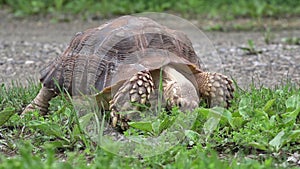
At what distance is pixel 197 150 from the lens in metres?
3.22

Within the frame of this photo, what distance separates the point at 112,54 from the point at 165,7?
5.87m

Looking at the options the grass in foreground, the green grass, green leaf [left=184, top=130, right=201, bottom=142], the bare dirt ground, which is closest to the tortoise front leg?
the grass in foreground

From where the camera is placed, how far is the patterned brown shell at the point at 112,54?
3889 mm

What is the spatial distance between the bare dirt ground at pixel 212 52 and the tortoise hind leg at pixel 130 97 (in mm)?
1452

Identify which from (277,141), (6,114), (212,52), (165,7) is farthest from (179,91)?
(165,7)

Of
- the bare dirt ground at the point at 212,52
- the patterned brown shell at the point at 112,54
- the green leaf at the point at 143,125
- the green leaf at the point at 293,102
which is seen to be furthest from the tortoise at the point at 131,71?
the bare dirt ground at the point at 212,52

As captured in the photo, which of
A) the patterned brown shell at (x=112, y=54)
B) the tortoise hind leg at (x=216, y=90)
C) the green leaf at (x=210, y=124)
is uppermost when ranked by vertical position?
the patterned brown shell at (x=112, y=54)

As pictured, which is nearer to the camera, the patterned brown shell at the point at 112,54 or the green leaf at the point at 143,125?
the green leaf at the point at 143,125

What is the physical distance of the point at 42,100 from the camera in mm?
4227

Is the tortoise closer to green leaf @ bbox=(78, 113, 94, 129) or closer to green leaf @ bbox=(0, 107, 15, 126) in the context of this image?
green leaf @ bbox=(78, 113, 94, 129)

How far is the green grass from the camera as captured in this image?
938cm

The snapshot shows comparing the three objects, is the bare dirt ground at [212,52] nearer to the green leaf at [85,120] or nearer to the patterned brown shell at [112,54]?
the patterned brown shell at [112,54]

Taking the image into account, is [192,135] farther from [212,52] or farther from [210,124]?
[212,52]

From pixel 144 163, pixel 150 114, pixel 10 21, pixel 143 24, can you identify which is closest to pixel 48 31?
pixel 10 21
